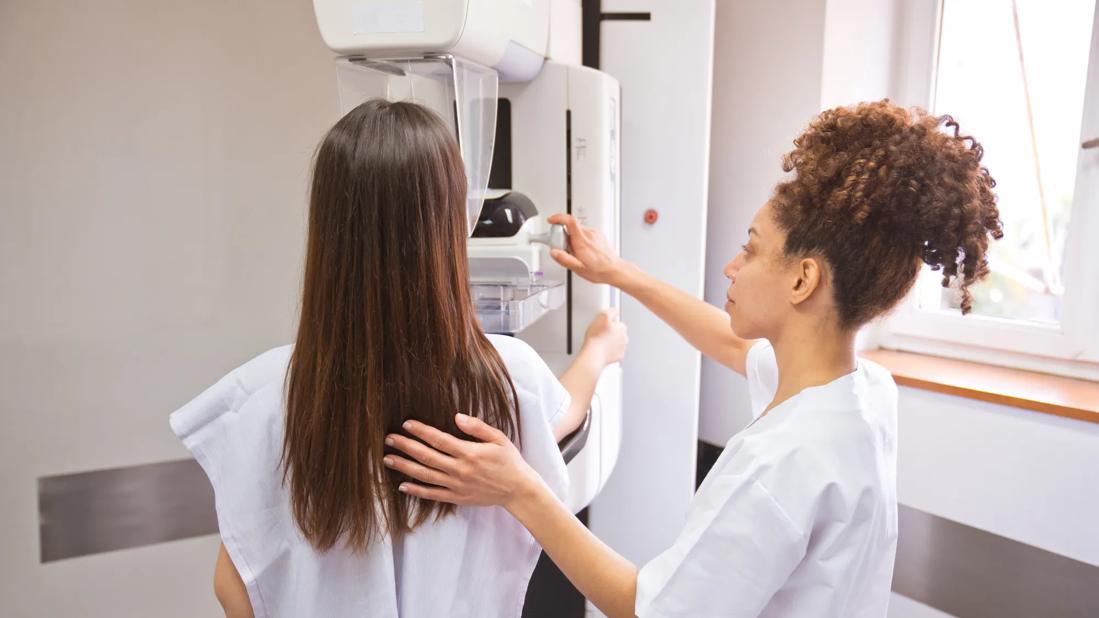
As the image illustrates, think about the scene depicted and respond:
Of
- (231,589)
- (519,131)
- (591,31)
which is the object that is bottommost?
(231,589)

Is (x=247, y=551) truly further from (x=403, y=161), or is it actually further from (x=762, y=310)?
(x=762, y=310)

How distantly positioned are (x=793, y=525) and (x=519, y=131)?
0.85 meters

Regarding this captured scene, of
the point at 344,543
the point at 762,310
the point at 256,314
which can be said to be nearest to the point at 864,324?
the point at 762,310

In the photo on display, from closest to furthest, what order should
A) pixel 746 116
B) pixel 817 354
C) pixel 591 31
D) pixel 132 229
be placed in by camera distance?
pixel 817 354 → pixel 591 31 → pixel 132 229 → pixel 746 116

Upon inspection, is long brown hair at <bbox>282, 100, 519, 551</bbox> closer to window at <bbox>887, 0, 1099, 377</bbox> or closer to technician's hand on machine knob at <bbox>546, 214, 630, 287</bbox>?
technician's hand on machine knob at <bbox>546, 214, 630, 287</bbox>

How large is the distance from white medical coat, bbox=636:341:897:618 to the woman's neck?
0.02 m

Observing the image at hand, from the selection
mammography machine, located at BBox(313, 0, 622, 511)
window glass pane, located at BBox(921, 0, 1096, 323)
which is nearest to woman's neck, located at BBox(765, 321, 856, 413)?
mammography machine, located at BBox(313, 0, 622, 511)

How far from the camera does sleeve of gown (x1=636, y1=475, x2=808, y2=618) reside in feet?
2.39

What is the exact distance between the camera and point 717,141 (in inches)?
74.5

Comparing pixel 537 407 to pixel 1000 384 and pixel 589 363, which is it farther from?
pixel 1000 384

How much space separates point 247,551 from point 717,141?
147 centimetres

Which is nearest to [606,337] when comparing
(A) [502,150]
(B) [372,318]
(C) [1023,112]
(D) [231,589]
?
(A) [502,150]

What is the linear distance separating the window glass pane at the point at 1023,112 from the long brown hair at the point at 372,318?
143cm

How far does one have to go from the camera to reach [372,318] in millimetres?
799
